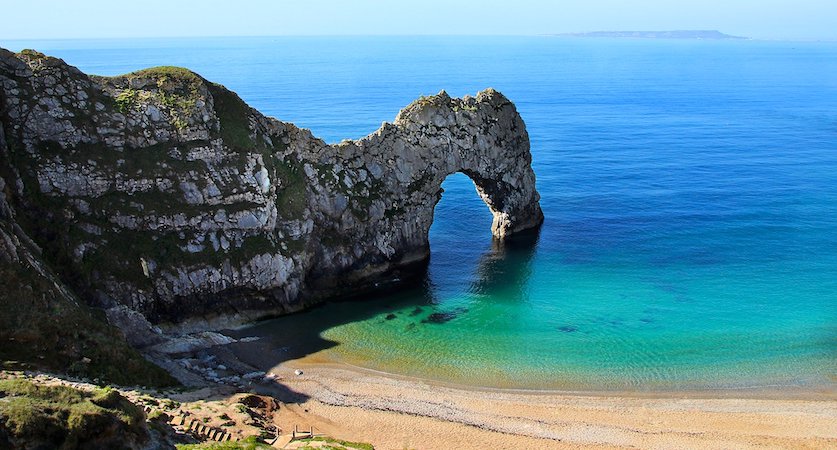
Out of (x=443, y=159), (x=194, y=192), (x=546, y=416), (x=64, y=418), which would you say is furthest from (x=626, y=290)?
(x=64, y=418)

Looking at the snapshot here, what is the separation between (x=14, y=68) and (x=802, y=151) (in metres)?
130

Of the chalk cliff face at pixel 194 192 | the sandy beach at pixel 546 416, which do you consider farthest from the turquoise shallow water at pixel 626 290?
the chalk cliff face at pixel 194 192

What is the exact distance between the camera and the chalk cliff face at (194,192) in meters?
52.3

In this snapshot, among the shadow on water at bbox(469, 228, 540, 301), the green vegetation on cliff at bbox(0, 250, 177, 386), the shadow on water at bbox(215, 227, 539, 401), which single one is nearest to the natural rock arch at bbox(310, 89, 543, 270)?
the shadow on water at bbox(469, 228, 540, 301)

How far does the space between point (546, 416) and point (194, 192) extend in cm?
3474

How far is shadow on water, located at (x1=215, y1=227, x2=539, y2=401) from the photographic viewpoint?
5266cm

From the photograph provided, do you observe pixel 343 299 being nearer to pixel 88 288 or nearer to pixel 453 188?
pixel 88 288

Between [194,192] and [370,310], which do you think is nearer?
[194,192]

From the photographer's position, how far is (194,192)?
57094 millimetres

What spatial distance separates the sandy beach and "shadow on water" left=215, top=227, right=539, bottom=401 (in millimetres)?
3643

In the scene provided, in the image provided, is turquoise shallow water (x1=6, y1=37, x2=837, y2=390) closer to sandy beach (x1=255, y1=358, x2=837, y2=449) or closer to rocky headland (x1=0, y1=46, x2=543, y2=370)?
sandy beach (x1=255, y1=358, x2=837, y2=449)

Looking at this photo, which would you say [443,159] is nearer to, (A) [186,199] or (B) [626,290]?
(B) [626,290]

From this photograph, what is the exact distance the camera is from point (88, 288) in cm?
5059

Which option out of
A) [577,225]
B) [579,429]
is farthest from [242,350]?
[577,225]
